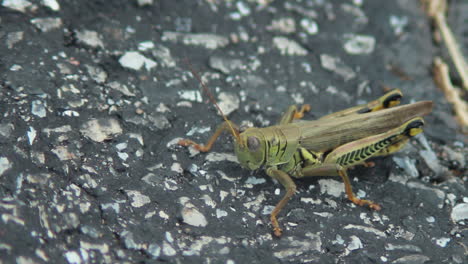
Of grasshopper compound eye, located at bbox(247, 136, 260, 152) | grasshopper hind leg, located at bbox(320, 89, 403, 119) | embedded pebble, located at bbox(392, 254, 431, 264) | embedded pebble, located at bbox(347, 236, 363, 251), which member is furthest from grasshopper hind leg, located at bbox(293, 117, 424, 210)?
embedded pebble, located at bbox(392, 254, 431, 264)

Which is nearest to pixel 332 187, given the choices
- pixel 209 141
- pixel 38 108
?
pixel 209 141

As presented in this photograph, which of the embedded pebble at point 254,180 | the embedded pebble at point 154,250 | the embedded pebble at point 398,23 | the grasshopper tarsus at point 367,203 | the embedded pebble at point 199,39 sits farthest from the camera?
the embedded pebble at point 398,23

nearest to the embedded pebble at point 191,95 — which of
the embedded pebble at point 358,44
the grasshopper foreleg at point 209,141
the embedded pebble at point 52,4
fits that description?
the grasshopper foreleg at point 209,141

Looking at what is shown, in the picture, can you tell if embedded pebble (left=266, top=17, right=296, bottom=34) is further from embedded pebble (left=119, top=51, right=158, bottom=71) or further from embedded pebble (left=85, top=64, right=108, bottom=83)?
embedded pebble (left=85, top=64, right=108, bottom=83)

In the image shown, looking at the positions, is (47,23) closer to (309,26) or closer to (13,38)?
(13,38)

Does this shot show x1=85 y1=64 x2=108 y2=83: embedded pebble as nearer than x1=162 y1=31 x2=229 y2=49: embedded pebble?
Yes

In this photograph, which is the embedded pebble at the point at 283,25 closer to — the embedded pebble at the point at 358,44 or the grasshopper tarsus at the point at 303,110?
the embedded pebble at the point at 358,44
